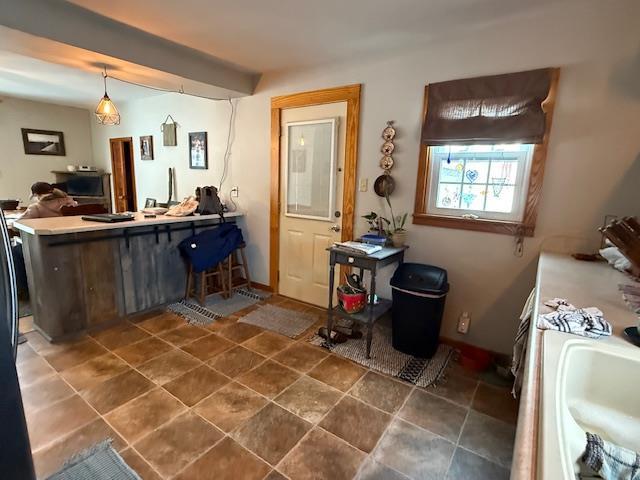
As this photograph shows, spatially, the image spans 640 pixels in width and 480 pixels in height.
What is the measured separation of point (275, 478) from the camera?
1505 mm

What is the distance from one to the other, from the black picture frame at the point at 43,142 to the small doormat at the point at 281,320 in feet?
17.3

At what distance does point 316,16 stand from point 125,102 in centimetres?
439

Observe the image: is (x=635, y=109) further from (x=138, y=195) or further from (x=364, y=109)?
(x=138, y=195)

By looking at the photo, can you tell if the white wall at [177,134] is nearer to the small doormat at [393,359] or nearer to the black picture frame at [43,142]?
the black picture frame at [43,142]

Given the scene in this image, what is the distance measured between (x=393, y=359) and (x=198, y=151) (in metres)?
3.53

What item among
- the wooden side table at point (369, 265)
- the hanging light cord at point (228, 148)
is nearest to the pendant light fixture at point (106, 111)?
the hanging light cord at point (228, 148)

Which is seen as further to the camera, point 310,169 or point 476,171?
point 310,169

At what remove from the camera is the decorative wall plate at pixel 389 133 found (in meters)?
2.74

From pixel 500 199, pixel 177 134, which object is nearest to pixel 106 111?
pixel 177 134

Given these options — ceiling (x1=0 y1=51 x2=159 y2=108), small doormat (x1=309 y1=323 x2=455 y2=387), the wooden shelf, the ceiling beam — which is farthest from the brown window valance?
ceiling (x1=0 y1=51 x2=159 y2=108)

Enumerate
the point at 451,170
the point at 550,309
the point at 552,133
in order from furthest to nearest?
the point at 451,170 → the point at 552,133 → the point at 550,309

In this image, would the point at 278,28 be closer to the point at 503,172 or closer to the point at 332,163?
the point at 332,163

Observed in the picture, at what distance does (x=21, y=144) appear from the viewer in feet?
→ 17.6

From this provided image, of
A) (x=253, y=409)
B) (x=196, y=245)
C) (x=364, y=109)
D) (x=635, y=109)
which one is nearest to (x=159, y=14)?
(x=364, y=109)
